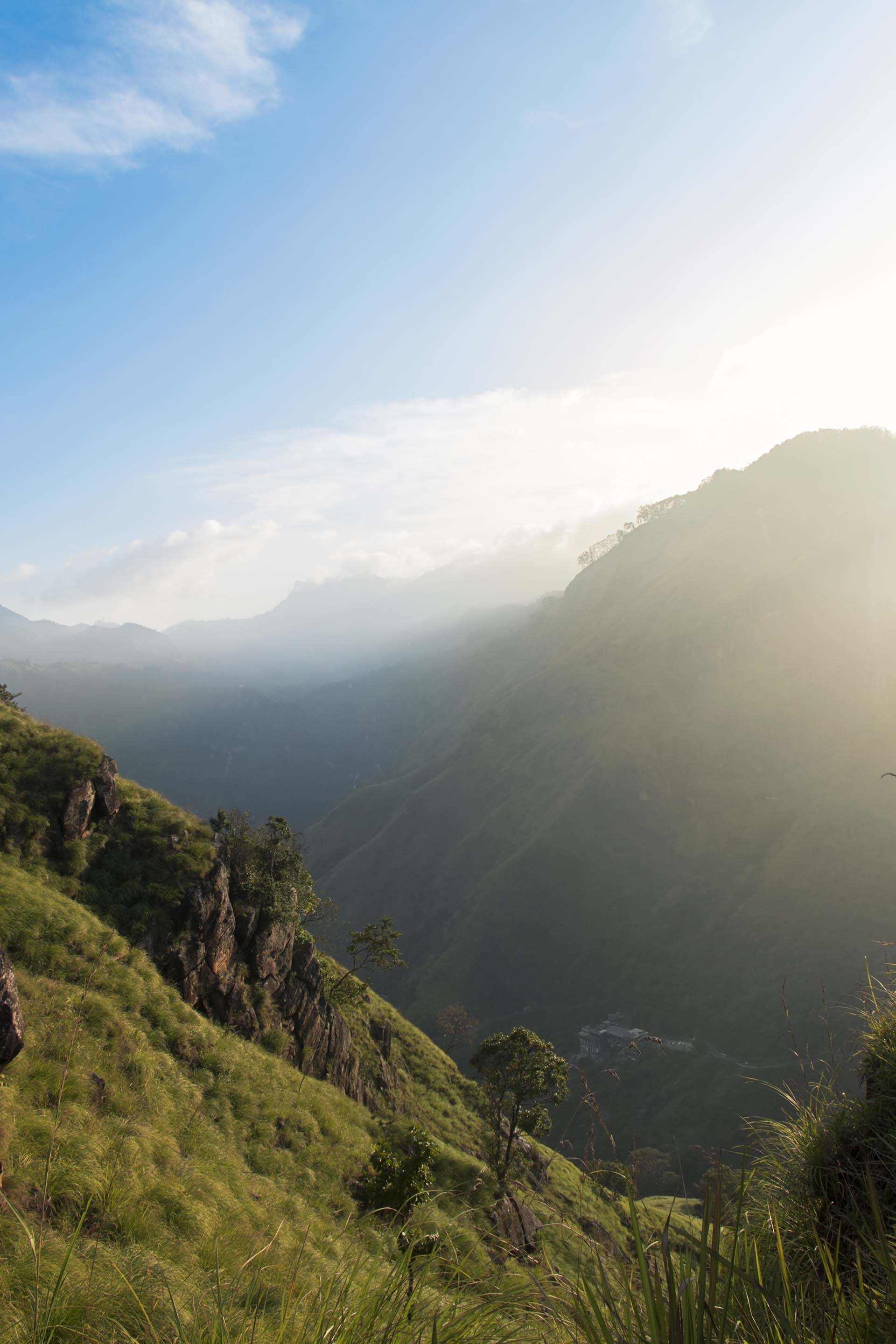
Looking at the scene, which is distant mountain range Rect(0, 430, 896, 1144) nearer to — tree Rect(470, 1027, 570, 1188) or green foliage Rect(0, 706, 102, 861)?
tree Rect(470, 1027, 570, 1188)

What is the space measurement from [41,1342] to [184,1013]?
16.9 meters

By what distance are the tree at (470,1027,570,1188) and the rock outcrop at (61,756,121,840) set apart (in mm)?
24759

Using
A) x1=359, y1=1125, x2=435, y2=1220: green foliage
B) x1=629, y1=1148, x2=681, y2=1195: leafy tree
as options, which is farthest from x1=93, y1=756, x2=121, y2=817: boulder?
x1=629, y1=1148, x2=681, y2=1195: leafy tree

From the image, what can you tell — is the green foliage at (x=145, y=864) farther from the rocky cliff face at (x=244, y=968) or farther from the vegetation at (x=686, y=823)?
the vegetation at (x=686, y=823)

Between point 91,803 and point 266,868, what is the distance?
28.0 ft

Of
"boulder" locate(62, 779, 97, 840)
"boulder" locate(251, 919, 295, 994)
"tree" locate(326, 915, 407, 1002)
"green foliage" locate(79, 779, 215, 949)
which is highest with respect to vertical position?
"boulder" locate(62, 779, 97, 840)

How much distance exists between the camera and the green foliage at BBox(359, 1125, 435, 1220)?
1544cm

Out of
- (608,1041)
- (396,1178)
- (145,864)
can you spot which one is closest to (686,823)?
(608,1041)

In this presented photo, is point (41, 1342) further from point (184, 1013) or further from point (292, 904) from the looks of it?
point (292, 904)

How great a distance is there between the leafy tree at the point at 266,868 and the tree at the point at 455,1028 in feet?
125

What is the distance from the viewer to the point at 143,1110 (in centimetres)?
1303

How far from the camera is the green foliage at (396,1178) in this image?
50.6 ft

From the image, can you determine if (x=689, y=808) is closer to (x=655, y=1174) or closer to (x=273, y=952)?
(x=655, y=1174)

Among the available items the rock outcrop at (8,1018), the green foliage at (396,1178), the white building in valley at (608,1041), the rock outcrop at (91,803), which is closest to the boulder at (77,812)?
the rock outcrop at (91,803)
